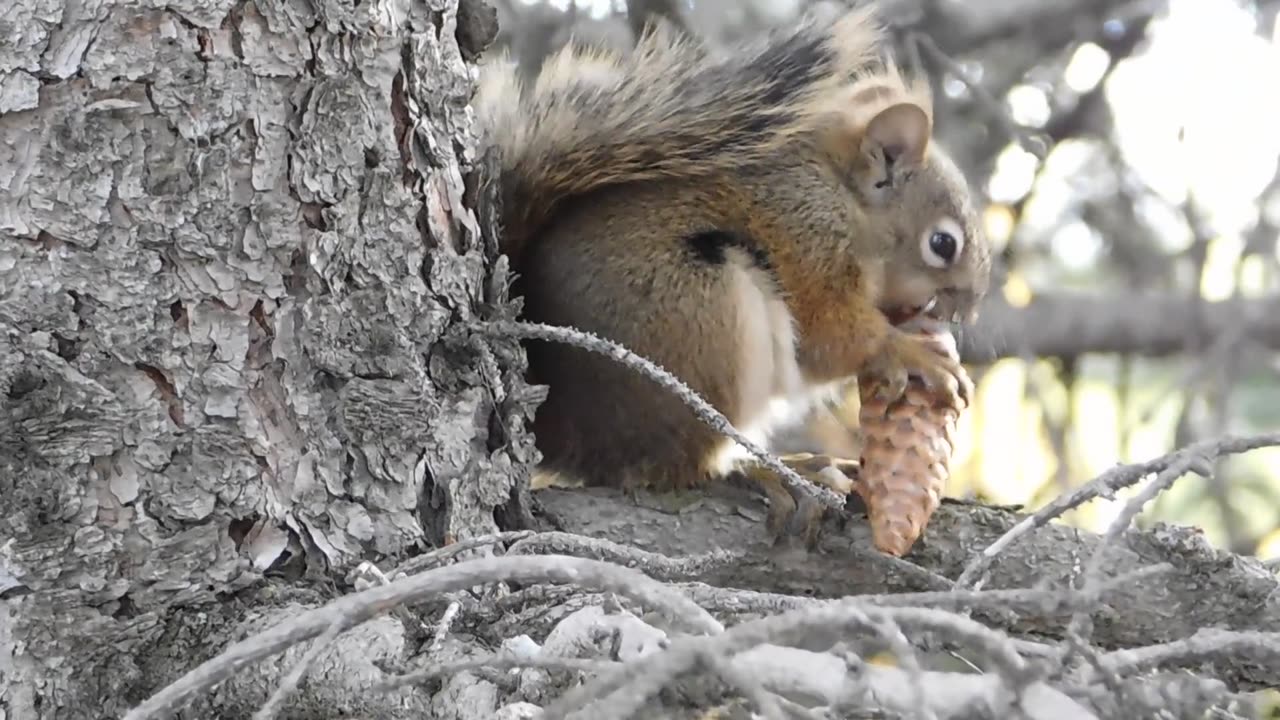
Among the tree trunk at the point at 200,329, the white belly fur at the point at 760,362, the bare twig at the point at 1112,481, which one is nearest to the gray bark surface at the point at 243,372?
the tree trunk at the point at 200,329

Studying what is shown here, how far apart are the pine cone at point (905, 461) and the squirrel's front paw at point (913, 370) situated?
1 centimetres

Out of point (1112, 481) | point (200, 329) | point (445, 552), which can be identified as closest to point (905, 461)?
point (1112, 481)

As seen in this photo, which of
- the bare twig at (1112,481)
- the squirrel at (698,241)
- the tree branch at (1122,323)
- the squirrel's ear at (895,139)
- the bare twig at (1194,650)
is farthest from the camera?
the tree branch at (1122,323)

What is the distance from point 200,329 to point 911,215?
936 mm

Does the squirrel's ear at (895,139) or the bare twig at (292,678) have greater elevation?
the squirrel's ear at (895,139)

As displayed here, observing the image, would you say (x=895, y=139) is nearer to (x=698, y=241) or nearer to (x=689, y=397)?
(x=698, y=241)

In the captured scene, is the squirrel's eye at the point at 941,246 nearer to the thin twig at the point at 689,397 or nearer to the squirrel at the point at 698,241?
the squirrel at the point at 698,241

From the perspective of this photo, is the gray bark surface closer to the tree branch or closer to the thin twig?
the thin twig

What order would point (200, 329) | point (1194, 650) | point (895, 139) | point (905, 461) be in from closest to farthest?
point (1194, 650) → point (200, 329) → point (905, 461) → point (895, 139)

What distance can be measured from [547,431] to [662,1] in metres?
0.81

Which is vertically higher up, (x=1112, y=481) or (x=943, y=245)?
(x=943, y=245)

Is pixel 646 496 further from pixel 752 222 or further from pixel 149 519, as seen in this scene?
pixel 149 519

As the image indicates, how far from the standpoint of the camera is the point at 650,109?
1.38 m

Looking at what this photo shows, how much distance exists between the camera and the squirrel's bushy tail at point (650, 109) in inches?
53.5
